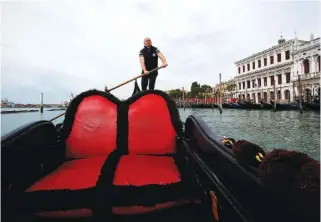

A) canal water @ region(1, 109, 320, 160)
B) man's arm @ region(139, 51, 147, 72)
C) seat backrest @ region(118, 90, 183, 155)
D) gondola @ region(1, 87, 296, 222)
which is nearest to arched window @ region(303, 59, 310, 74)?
canal water @ region(1, 109, 320, 160)

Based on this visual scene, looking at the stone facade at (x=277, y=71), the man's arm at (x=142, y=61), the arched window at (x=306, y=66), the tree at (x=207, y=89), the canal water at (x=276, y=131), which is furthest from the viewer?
the tree at (x=207, y=89)

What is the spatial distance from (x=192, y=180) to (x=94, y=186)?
1.68ft

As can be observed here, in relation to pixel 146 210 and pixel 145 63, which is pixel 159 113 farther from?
pixel 145 63

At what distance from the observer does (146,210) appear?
127 cm

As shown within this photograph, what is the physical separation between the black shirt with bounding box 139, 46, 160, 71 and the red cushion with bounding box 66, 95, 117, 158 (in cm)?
141

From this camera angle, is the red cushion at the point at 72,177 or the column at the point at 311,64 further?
the column at the point at 311,64

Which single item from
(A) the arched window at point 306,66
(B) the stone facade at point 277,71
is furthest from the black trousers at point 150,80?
(A) the arched window at point 306,66

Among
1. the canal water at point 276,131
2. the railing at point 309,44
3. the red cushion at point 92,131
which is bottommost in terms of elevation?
the canal water at point 276,131

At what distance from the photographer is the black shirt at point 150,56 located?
330 cm

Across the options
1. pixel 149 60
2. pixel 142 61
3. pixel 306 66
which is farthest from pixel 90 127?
pixel 306 66

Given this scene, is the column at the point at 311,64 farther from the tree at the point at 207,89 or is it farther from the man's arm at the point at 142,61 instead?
the tree at the point at 207,89

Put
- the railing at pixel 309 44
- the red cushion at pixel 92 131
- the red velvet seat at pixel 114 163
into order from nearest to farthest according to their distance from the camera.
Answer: the red velvet seat at pixel 114 163
the red cushion at pixel 92 131
the railing at pixel 309 44

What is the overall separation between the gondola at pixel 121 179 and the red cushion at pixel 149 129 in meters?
0.01

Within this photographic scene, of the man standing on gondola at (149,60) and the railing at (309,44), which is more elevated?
the railing at (309,44)
